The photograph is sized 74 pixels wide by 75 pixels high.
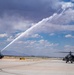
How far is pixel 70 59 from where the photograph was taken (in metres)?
59.8

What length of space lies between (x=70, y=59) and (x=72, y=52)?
360cm

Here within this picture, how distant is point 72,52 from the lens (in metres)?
62.9
